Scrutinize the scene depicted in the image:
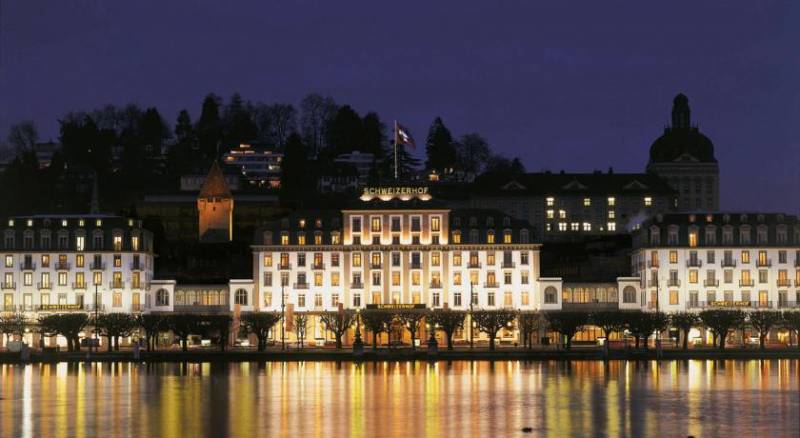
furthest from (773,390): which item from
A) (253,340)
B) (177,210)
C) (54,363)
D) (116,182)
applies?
(116,182)

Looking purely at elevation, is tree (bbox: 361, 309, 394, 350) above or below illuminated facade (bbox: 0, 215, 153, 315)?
below

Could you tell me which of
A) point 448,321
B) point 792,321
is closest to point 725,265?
point 792,321

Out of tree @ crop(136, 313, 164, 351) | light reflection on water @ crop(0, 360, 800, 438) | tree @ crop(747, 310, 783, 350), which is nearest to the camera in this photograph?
light reflection on water @ crop(0, 360, 800, 438)

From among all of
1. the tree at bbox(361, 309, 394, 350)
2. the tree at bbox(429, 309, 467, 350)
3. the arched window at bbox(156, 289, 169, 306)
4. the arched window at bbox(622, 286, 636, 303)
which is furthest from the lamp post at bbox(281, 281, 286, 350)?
the arched window at bbox(622, 286, 636, 303)

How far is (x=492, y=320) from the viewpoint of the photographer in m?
126

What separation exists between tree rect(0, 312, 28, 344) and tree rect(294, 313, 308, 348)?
22429 millimetres

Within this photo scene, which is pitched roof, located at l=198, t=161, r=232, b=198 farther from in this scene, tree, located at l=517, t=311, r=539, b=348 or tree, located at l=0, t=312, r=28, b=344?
tree, located at l=517, t=311, r=539, b=348

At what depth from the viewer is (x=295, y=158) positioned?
7751 inches

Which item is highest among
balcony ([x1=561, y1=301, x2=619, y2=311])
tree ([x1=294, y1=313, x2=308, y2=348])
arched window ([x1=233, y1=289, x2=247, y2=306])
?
arched window ([x1=233, y1=289, x2=247, y2=306])

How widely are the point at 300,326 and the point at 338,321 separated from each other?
5.63 meters

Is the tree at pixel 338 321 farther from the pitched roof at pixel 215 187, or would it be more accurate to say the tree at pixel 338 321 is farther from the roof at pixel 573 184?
the roof at pixel 573 184

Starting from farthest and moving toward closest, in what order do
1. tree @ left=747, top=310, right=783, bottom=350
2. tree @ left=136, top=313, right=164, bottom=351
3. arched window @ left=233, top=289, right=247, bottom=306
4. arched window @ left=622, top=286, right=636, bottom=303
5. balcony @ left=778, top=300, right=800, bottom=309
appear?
arched window @ left=622, top=286, right=636, bottom=303 → arched window @ left=233, top=289, right=247, bottom=306 → balcony @ left=778, top=300, right=800, bottom=309 → tree @ left=136, top=313, right=164, bottom=351 → tree @ left=747, top=310, right=783, bottom=350

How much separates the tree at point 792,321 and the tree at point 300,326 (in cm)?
3964

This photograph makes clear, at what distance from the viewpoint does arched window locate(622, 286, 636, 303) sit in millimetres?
137875
